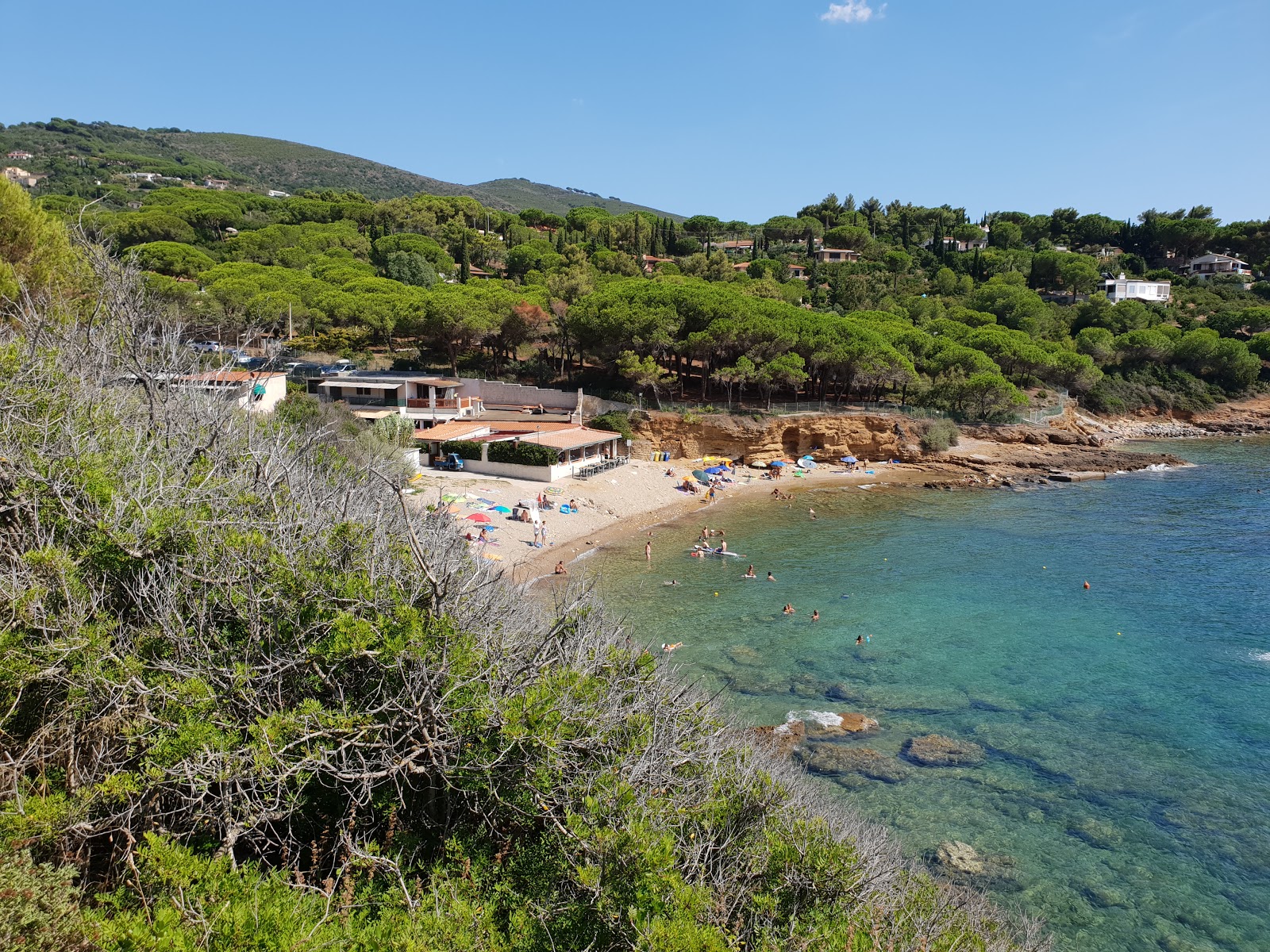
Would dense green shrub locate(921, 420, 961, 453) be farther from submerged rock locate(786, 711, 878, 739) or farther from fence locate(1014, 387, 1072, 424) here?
submerged rock locate(786, 711, 878, 739)

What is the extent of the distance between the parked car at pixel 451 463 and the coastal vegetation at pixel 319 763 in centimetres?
2585

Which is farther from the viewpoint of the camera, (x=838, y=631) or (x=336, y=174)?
(x=336, y=174)

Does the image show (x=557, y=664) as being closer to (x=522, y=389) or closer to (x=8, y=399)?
(x=8, y=399)

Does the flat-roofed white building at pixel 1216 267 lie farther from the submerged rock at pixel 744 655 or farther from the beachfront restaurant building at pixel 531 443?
the submerged rock at pixel 744 655

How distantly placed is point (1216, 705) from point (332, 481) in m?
19.9

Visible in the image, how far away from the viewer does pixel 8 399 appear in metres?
8.30

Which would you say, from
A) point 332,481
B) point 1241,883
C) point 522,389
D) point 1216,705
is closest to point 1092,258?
point 522,389

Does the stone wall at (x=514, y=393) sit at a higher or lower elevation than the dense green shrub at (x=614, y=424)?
higher

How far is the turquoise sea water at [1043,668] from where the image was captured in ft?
40.0

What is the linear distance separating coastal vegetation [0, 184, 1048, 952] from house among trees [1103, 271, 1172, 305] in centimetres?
8781

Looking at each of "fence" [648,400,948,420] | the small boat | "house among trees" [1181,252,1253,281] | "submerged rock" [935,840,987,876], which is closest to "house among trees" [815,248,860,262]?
"house among trees" [1181,252,1253,281]

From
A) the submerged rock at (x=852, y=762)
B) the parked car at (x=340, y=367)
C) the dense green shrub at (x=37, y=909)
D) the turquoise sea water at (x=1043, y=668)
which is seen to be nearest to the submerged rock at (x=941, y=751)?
the turquoise sea water at (x=1043, y=668)

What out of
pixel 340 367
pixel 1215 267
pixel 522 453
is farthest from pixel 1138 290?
pixel 340 367

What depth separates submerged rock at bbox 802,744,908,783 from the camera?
1442cm
